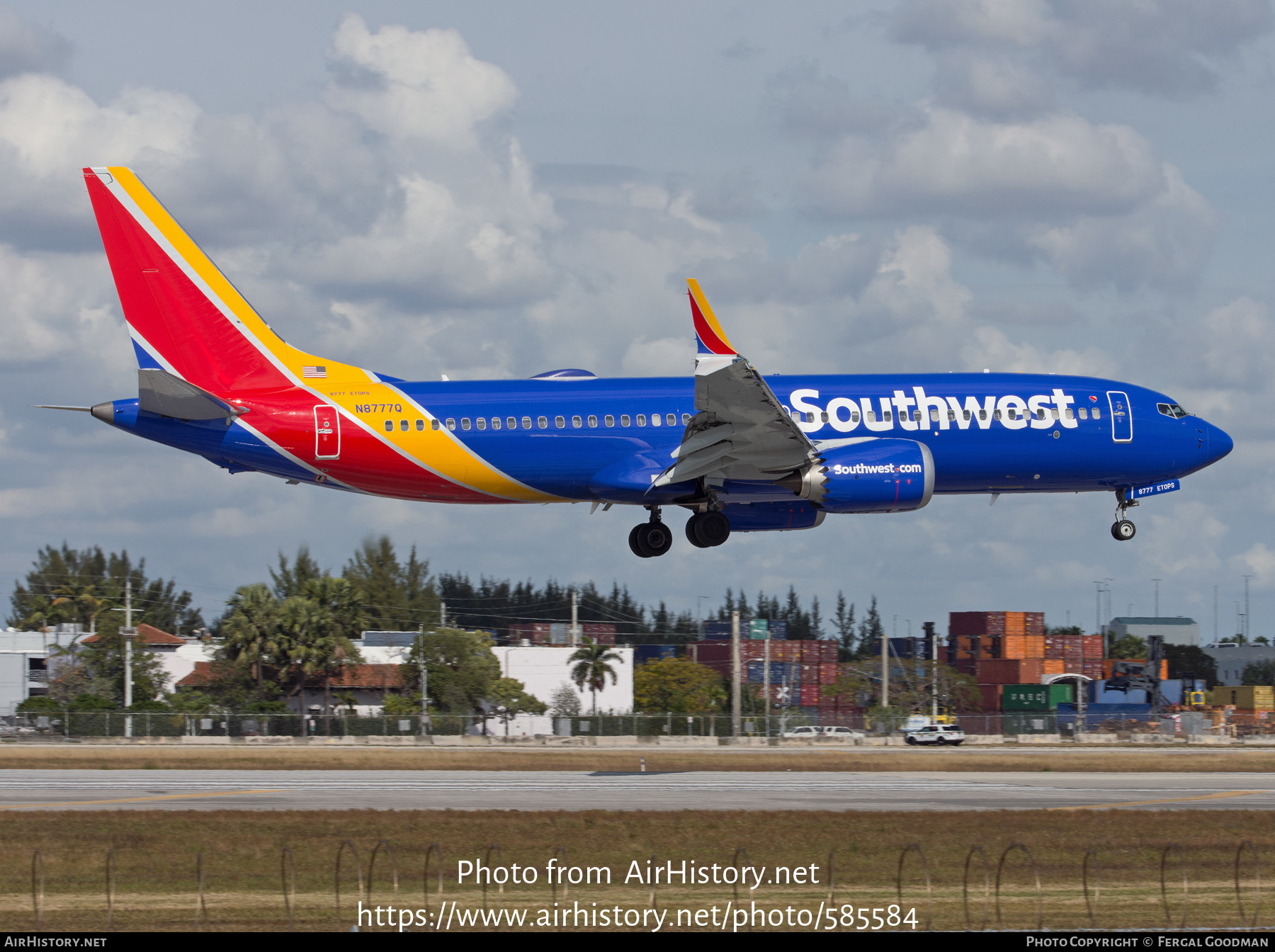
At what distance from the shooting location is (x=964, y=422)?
40594mm

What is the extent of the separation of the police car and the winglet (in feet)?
168

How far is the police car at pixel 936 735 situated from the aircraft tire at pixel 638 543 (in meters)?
44.9

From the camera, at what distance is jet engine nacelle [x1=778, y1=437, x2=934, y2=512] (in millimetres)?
38250

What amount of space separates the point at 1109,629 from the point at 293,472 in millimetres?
163347

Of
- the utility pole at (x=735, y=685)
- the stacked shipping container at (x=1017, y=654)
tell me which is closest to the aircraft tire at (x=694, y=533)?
the utility pole at (x=735, y=685)

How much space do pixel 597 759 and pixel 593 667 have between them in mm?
65385

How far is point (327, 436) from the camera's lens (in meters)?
38.2

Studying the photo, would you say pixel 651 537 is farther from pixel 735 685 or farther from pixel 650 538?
pixel 735 685

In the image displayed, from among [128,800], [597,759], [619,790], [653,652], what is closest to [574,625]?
[653,652]

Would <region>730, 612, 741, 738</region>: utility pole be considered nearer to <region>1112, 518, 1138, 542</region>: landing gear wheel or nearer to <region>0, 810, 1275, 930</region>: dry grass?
<region>1112, 518, 1138, 542</region>: landing gear wheel

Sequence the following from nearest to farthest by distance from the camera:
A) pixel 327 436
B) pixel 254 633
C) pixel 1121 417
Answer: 1. pixel 327 436
2. pixel 1121 417
3. pixel 254 633

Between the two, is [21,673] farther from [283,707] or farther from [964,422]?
[964,422]

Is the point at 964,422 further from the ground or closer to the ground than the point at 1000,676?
further from the ground
